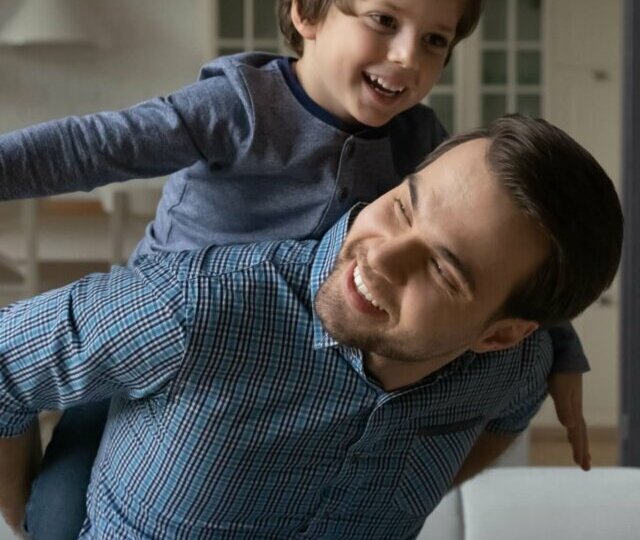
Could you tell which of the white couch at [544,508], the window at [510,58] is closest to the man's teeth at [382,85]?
the white couch at [544,508]

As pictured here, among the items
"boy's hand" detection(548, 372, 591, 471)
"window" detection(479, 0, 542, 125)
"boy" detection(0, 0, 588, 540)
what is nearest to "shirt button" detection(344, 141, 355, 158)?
"boy" detection(0, 0, 588, 540)

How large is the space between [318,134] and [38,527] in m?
0.49

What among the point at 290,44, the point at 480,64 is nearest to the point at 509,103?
the point at 480,64

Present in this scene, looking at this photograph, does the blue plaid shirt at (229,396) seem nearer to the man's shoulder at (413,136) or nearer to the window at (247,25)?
the man's shoulder at (413,136)

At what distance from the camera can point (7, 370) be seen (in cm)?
93

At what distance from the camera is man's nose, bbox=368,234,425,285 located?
88cm

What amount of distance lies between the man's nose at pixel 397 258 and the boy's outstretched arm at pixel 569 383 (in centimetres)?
32

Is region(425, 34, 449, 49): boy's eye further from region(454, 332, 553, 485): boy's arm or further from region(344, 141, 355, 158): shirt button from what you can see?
region(454, 332, 553, 485): boy's arm

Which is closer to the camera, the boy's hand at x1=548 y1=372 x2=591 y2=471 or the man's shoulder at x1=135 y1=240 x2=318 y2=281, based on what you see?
the man's shoulder at x1=135 y1=240 x2=318 y2=281

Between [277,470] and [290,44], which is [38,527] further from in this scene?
[290,44]

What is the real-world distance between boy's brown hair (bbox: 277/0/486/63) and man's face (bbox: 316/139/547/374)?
0.19 meters

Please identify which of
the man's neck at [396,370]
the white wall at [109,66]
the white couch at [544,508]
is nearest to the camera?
the man's neck at [396,370]

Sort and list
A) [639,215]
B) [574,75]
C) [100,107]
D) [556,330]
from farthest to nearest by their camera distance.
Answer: [100,107] → [574,75] → [639,215] → [556,330]

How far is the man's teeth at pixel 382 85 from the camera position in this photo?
1030mm
